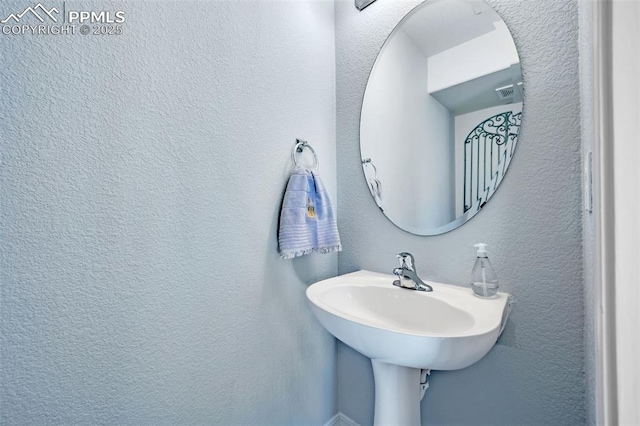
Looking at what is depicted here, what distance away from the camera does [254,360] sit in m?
1.01

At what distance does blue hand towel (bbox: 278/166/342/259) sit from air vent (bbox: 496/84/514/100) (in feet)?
2.27

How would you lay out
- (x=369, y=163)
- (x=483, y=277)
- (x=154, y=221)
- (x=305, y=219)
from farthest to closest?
1. (x=369, y=163)
2. (x=305, y=219)
3. (x=483, y=277)
4. (x=154, y=221)

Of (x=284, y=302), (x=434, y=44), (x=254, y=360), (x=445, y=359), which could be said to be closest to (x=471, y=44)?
(x=434, y=44)

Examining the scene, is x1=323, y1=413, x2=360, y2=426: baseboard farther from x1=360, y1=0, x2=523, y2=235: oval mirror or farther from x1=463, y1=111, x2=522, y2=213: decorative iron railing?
x1=463, y1=111, x2=522, y2=213: decorative iron railing

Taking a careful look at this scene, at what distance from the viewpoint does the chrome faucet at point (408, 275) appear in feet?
3.27

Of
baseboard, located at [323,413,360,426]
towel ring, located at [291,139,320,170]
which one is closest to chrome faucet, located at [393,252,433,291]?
towel ring, located at [291,139,320,170]

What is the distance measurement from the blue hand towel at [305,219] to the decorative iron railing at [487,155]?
1.72 ft

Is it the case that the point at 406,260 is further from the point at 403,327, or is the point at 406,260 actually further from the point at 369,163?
the point at 369,163

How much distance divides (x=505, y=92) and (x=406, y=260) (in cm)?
65

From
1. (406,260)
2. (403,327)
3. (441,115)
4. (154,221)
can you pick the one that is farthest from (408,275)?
(154,221)

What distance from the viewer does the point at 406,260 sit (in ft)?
3.48

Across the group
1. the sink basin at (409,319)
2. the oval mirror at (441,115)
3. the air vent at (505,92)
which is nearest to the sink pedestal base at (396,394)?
the sink basin at (409,319)

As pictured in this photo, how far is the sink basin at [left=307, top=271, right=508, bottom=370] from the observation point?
678 millimetres

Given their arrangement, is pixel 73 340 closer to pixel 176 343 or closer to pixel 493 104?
pixel 176 343
